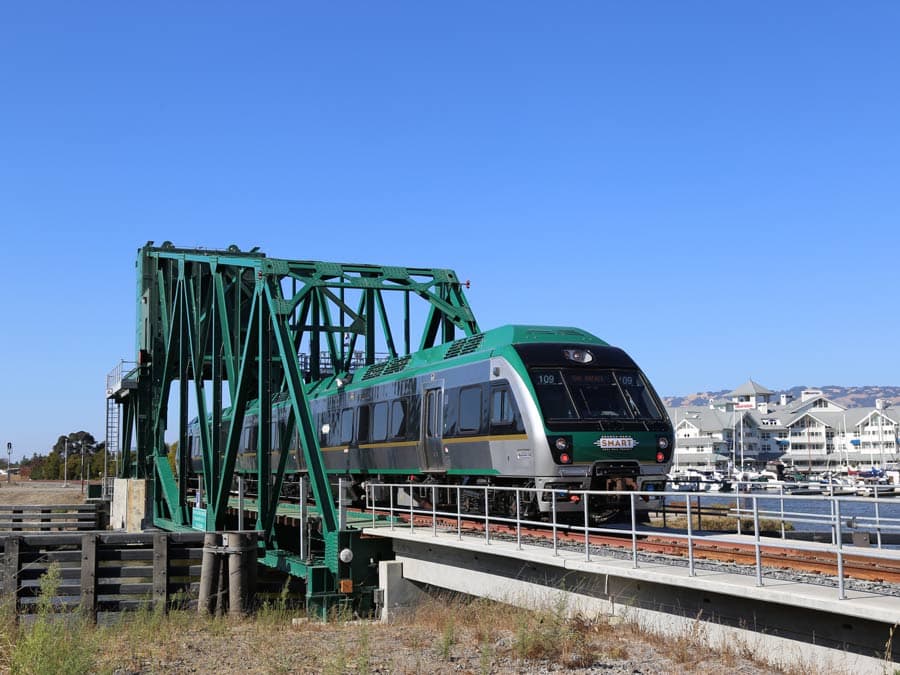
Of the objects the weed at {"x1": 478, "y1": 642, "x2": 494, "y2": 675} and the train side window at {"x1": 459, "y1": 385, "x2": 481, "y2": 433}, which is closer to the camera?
the weed at {"x1": 478, "y1": 642, "x2": 494, "y2": 675}

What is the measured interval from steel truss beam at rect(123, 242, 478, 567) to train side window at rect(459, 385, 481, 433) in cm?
364

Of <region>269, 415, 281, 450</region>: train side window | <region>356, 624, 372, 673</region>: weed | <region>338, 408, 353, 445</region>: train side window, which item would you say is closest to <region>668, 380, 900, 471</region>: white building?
<region>269, 415, 281, 450</region>: train side window

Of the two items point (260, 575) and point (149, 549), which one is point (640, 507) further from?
point (260, 575)

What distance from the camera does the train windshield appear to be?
17.2m

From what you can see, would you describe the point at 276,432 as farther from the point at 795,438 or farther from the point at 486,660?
the point at 795,438

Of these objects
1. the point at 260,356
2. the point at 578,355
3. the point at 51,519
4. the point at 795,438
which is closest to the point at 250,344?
the point at 260,356

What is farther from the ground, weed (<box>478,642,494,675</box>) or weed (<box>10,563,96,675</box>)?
weed (<box>10,563,96,675</box>)

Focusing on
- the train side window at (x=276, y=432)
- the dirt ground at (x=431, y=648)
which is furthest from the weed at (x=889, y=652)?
the train side window at (x=276, y=432)

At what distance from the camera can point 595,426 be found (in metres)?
17.1

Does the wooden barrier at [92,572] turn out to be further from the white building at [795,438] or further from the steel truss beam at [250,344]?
the white building at [795,438]

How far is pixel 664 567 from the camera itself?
488 inches

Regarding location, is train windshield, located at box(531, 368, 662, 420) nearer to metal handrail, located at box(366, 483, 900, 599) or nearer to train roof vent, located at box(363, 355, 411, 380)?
metal handrail, located at box(366, 483, 900, 599)

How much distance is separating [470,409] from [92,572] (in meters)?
8.38

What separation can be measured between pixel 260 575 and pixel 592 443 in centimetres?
1375
